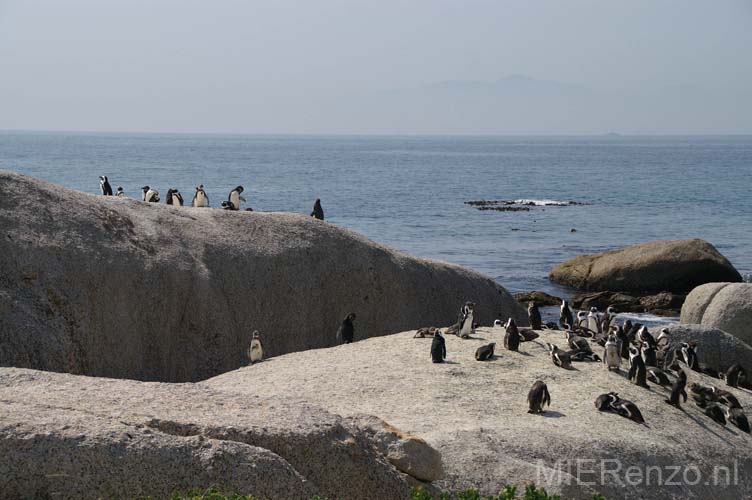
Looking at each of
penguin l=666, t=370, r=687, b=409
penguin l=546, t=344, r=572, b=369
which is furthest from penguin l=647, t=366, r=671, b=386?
penguin l=546, t=344, r=572, b=369

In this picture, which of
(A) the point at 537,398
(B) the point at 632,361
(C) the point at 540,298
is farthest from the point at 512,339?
(C) the point at 540,298

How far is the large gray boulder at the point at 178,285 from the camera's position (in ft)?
55.1

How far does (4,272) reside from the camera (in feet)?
54.2

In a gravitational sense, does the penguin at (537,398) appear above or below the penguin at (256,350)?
above

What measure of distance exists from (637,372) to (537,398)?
3.45 metres

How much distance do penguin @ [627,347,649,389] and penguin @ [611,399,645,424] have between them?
2.01 meters

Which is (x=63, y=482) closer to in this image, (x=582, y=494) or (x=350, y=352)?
(x=582, y=494)

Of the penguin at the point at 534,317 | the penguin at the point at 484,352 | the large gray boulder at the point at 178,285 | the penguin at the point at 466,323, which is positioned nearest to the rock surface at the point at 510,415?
the penguin at the point at 484,352

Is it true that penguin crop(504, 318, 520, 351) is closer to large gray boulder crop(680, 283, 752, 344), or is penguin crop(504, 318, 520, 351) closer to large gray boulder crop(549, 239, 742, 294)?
large gray boulder crop(680, 283, 752, 344)

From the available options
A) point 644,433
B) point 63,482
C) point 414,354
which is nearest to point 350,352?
point 414,354

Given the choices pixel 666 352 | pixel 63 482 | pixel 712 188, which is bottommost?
pixel 712 188

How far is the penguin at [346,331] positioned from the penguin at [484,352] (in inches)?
161

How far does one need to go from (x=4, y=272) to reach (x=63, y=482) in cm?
908

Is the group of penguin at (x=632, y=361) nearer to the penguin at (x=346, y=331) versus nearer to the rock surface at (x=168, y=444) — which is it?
the penguin at (x=346, y=331)
